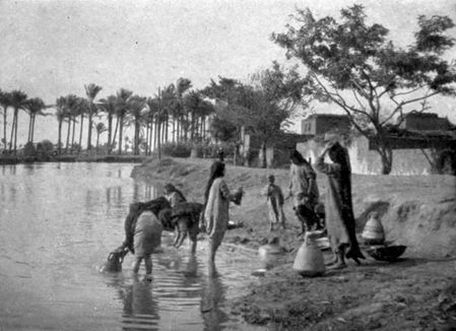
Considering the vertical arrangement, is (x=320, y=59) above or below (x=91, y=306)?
above

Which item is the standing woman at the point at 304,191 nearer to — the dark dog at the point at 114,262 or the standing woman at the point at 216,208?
the standing woman at the point at 216,208

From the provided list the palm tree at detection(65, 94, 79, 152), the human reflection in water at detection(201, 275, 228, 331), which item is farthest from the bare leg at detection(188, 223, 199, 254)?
the palm tree at detection(65, 94, 79, 152)

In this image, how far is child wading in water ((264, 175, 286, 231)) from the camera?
1352 cm

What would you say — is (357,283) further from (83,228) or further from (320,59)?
(320,59)

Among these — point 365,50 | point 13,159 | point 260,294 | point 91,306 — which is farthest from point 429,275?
point 13,159

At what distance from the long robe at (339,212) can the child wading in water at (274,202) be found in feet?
16.7

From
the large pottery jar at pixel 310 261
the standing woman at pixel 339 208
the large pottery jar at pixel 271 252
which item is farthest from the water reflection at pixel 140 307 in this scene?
the large pottery jar at pixel 271 252

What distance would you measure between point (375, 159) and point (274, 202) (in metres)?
13.2

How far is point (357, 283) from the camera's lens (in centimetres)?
732

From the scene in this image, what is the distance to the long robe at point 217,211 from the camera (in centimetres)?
926

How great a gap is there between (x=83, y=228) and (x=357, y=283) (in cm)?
946

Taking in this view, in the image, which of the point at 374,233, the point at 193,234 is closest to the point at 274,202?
the point at 193,234

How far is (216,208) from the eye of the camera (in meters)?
9.28

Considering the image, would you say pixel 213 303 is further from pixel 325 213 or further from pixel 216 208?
pixel 325 213
